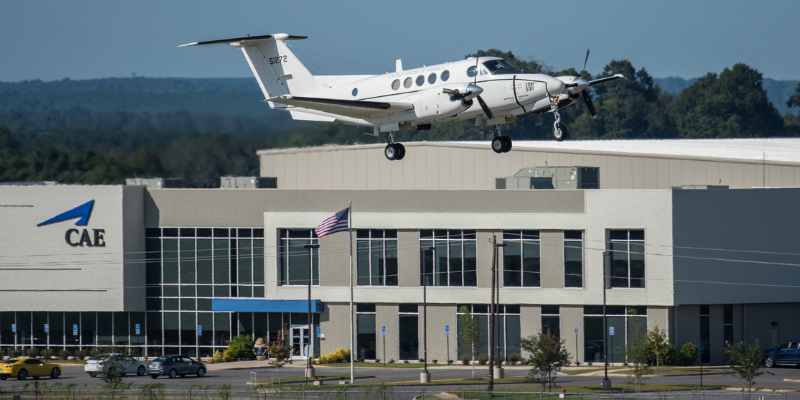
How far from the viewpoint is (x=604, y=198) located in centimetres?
6456

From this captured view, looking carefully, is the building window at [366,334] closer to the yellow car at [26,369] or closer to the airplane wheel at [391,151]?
the yellow car at [26,369]

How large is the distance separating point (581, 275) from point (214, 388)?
1035 inches

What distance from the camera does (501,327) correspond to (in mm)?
65812

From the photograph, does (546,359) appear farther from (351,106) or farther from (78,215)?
(78,215)

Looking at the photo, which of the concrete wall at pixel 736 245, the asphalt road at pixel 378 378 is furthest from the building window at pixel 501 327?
the concrete wall at pixel 736 245

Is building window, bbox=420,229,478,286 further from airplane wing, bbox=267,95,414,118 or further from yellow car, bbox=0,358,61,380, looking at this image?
airplane wing, bbox=267,95,414,118

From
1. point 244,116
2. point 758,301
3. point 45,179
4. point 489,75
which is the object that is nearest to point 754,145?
point 758,301

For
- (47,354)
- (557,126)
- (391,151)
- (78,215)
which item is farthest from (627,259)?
(47,354)

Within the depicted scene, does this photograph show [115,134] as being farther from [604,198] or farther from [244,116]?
[604,198]

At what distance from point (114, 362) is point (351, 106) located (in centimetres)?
2121

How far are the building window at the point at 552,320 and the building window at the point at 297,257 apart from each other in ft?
53.9

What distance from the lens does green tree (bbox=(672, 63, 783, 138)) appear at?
6196 inches

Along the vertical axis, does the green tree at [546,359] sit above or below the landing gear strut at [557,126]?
below

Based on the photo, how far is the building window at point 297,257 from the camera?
6938 cm
